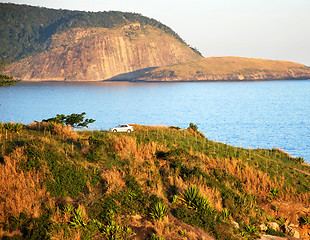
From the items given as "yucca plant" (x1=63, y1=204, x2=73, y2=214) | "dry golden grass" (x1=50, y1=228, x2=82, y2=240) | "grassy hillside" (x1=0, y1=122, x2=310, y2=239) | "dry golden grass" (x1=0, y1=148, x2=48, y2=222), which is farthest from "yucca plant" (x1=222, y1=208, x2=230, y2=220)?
"dry golden grass" (x1=0, y1=148, x2=48, y2=222)

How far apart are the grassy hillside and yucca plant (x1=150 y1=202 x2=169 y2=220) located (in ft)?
0.14

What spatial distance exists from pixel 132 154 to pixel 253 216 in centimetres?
799

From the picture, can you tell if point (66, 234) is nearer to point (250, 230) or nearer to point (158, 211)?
point (158, 211)

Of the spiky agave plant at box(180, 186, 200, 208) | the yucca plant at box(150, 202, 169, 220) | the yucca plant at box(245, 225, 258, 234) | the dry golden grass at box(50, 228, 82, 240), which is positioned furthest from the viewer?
the spiky agave plant at box(180, 186, 200, 208)

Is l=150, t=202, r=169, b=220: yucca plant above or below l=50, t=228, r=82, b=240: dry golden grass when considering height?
above

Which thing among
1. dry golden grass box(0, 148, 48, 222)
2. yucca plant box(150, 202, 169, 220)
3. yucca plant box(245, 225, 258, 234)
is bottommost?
yucca plant box(245, 225, 258, 234)

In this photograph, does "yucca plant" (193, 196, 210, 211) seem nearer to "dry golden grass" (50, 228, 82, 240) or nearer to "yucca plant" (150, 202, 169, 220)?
"yucca plant" (150, 202, 169, 220)

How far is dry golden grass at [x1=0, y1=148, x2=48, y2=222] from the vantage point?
13.0 m

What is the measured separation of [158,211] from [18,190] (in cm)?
616

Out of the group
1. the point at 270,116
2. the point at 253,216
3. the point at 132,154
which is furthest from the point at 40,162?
the point at 270,116

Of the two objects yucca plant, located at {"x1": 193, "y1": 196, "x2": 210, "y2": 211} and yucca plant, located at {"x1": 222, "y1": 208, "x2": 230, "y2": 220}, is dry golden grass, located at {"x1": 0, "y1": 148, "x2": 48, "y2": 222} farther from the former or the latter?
yucca plant, located at {"x1": 222, "y1": 208, "x2": 230, "y2": 220}

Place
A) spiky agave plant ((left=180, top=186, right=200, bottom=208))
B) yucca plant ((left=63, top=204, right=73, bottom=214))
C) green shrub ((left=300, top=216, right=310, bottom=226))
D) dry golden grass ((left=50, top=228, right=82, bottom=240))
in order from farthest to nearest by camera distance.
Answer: green shrub ((left=300, top=216, right=310, bottom=226)), spiky agave plant ((left=180, top=186, right=200, bottom=208)), yucca plant ((left=63, top=204, right=73, bottom=214)), dry golden grass ((left=50, top=228, right=82, bottom=240))

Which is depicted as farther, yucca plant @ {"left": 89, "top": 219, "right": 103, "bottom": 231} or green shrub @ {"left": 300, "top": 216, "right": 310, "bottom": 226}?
green shrub @ {"left": 300, "top": 216, "right": 310, "bottom": 226}

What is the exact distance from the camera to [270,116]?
92.9 meters
